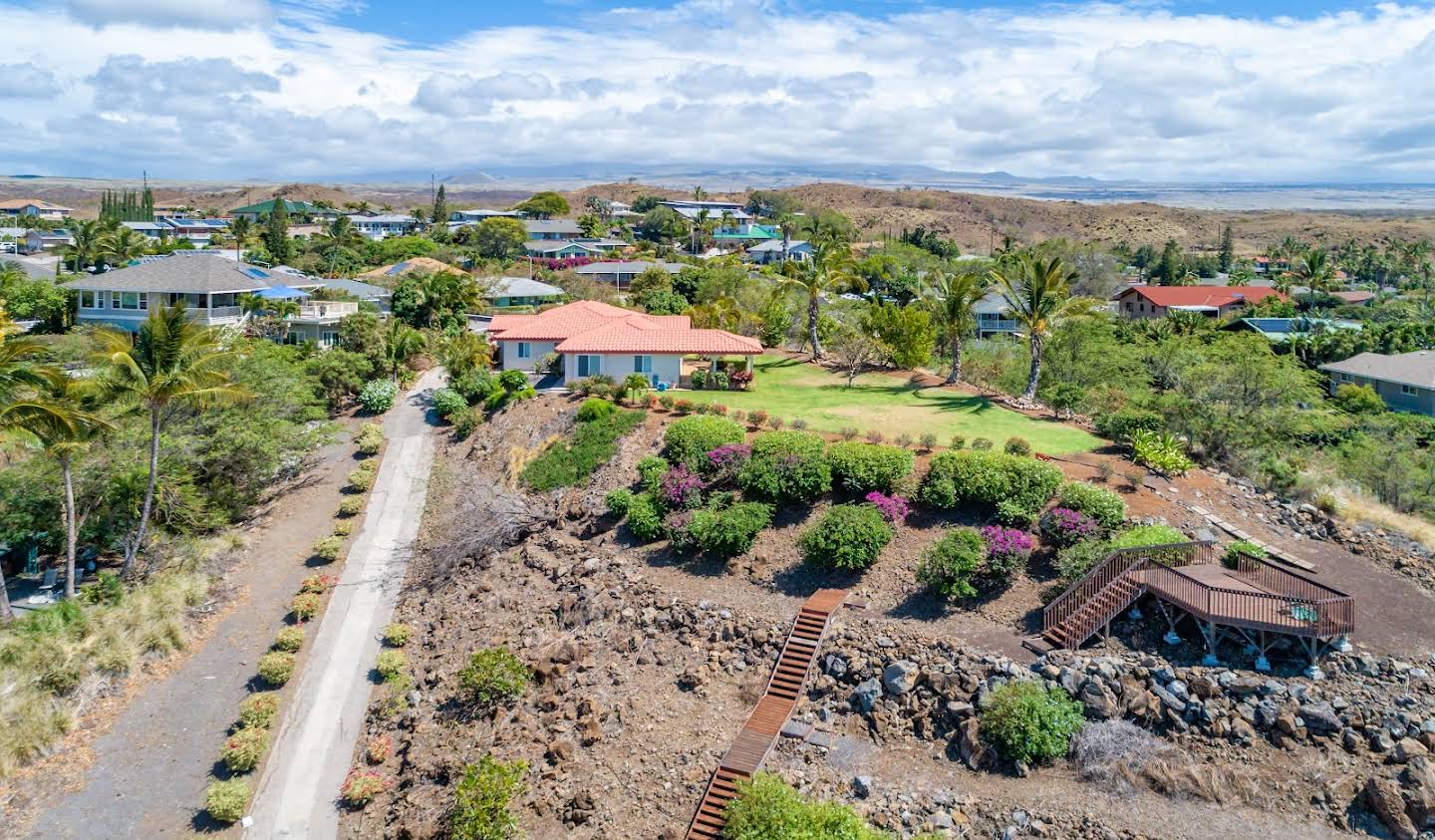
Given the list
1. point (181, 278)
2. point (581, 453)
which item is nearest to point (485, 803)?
point (581, 453)

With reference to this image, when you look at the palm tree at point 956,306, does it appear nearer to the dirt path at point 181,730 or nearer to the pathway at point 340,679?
the pathway at point 340,679

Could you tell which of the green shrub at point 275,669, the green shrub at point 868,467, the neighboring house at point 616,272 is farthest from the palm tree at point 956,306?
the neighboring house at point 616,272

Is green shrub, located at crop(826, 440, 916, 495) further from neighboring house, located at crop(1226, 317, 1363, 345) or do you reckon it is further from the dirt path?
neighboring house, located at crop(1226, 317, 1363, 345)

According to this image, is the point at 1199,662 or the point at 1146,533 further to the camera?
the point at 1146,533

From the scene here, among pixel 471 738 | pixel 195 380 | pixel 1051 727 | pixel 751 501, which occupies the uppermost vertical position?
pixel 195 380

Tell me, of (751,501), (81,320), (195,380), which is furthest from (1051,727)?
(81,320)

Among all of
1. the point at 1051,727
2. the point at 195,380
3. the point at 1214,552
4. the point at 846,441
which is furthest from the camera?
the point at 846,441

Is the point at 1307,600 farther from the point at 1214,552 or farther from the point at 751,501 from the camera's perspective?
the point at 751,501
